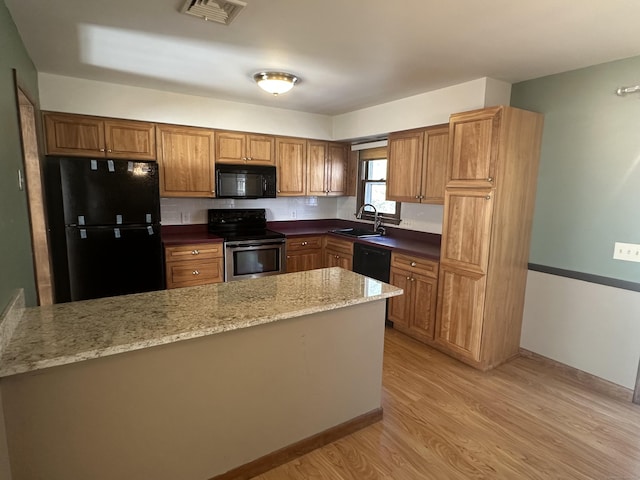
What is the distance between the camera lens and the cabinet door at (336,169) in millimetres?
4859

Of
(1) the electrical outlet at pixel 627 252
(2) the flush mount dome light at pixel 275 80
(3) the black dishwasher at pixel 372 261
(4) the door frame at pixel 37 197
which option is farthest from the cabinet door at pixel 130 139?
(1) the electrical outlet at pixel 627 252

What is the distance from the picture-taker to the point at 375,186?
15.5 ft

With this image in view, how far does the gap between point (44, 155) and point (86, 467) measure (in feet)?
9.31

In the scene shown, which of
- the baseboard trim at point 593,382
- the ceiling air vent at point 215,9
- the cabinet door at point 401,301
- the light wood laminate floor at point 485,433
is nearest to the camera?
the ceiling air vent at point 215,9

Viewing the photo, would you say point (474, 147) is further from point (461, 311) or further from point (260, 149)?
point (260, 149)

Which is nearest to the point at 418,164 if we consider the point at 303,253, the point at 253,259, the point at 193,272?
the point at 303,253

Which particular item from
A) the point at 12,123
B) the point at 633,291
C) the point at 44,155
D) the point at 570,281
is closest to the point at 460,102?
the point at 570,281

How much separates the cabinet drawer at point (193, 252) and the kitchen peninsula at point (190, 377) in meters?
1.83

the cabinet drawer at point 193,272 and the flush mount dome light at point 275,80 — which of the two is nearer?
the flush mount dome light at point 275,80

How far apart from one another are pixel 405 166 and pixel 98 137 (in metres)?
3.09

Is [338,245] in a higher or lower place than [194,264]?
higher

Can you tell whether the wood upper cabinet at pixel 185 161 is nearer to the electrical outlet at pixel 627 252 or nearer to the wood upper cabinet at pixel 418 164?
the wood upper cabinet at pixel 418 164

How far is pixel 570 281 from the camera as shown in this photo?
2910mm

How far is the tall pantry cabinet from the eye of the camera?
2.79m
